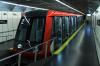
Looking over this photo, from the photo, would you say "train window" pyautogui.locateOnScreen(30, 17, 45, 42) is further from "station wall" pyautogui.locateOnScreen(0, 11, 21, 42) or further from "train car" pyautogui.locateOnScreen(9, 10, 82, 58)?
"station wall" pyautogui.locateOnScreen(0, 11, 21, 42)

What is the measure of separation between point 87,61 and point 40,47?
2.11m

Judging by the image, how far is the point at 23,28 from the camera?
8.37 m

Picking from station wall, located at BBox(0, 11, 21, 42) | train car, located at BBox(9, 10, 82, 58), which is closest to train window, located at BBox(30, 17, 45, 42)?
train car, located at BBox(9, 10, 82, 58)

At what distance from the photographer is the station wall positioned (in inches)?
540

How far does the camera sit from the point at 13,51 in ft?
26.9

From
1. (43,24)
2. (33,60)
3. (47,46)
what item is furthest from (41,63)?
(43,24)

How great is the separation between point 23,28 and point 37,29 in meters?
0.69

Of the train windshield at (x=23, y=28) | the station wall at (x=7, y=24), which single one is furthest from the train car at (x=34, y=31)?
the station wall at (x=7, y=24)

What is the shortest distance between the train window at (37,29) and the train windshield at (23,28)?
329mm

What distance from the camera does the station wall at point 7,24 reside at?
13.7m

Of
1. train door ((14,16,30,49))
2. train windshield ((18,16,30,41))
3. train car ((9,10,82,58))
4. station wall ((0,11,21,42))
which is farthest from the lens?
station wall ((0,11,21,42))

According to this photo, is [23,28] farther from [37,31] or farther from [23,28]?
[37,31]

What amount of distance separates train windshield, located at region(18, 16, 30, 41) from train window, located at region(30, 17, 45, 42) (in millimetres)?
329

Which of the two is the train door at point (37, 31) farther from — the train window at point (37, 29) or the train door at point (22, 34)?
the train door at point (22, 34)
